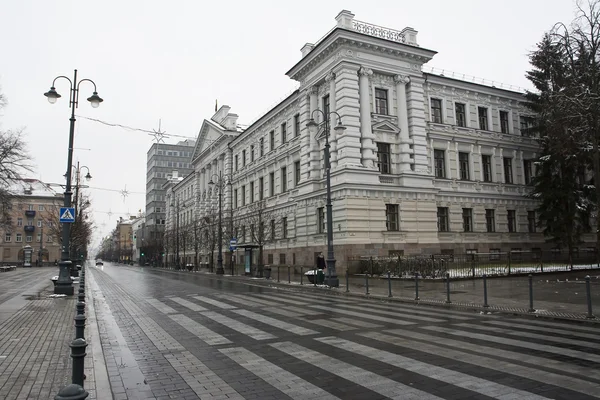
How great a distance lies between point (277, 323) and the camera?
36.3 ft

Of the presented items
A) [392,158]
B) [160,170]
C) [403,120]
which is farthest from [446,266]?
[160,170]

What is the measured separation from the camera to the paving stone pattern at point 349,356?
18.4 feet

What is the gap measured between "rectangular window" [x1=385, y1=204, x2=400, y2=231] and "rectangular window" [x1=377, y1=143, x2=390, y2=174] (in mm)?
2703

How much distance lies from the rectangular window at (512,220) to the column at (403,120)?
43.3 ft

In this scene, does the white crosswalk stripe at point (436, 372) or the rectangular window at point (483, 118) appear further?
the rectangular window at point (483, 118)

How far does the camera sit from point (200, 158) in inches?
2692

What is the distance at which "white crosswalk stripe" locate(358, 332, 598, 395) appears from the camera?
5648mm

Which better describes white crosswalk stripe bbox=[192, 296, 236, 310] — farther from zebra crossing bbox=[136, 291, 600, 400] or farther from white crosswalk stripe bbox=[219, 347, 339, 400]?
white crosswalk stripe bbox=[219, 347, 339, 400]

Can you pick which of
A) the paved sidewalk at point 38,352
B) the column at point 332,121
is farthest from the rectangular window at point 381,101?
the paved sidewalk at point 38,352

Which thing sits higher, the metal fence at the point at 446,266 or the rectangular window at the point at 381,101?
the rectangular window at the point at 381,101

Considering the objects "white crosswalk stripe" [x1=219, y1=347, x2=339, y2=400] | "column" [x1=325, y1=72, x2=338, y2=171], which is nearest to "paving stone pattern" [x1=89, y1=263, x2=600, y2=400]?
"white crosswalk stripe" [x1=219, y1=347, x2=339, y2=400]

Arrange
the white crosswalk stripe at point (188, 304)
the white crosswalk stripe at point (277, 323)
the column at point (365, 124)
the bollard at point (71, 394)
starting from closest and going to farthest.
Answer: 1. the bollard at point (71, 394)
2. the white crosswalk stripe at point (277, 323)
3. the white crosswalk stripe at point (188, 304)
4. the column at point (365, 124)

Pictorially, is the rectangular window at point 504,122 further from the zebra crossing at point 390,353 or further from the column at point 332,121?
the zebra crossing at point 390,353

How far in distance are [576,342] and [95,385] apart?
8414mm
